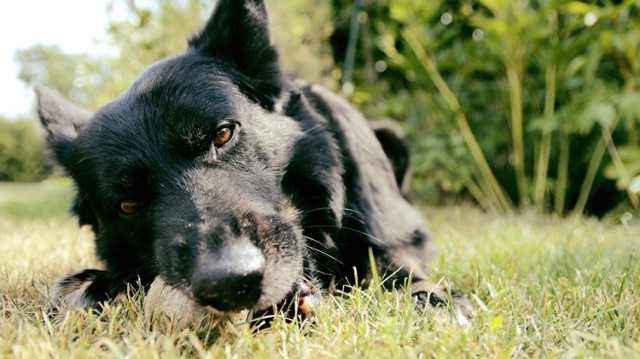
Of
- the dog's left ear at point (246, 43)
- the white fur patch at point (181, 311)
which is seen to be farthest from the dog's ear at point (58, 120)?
the white fur patch at point (181, 311)

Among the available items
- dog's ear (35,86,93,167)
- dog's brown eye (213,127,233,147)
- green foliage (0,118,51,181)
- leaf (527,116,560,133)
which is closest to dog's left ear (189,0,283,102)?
dog's brown eye (213,127,233,147)

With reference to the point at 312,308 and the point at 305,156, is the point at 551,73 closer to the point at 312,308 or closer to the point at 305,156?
the point at 305,156

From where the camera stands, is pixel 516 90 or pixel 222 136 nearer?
pixel 222 136

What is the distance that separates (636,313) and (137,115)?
1971mm

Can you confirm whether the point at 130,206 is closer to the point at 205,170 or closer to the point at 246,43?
the point at 205,170

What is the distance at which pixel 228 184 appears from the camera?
1916 mm

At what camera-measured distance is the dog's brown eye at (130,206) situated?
2043 mm

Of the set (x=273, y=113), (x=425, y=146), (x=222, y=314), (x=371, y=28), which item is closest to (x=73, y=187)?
(x=273, y=113)

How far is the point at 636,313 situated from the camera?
169 centimetres

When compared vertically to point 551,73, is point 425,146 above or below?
below

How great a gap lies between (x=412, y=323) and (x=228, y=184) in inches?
32.6

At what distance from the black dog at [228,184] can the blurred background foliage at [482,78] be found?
2.10 metres

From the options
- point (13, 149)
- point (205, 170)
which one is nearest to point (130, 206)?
point (205, 170)

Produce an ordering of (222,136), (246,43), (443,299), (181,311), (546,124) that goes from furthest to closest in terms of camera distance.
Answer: (546,124) < (246,43) < (222,136) < (443,299) < (181,311)
